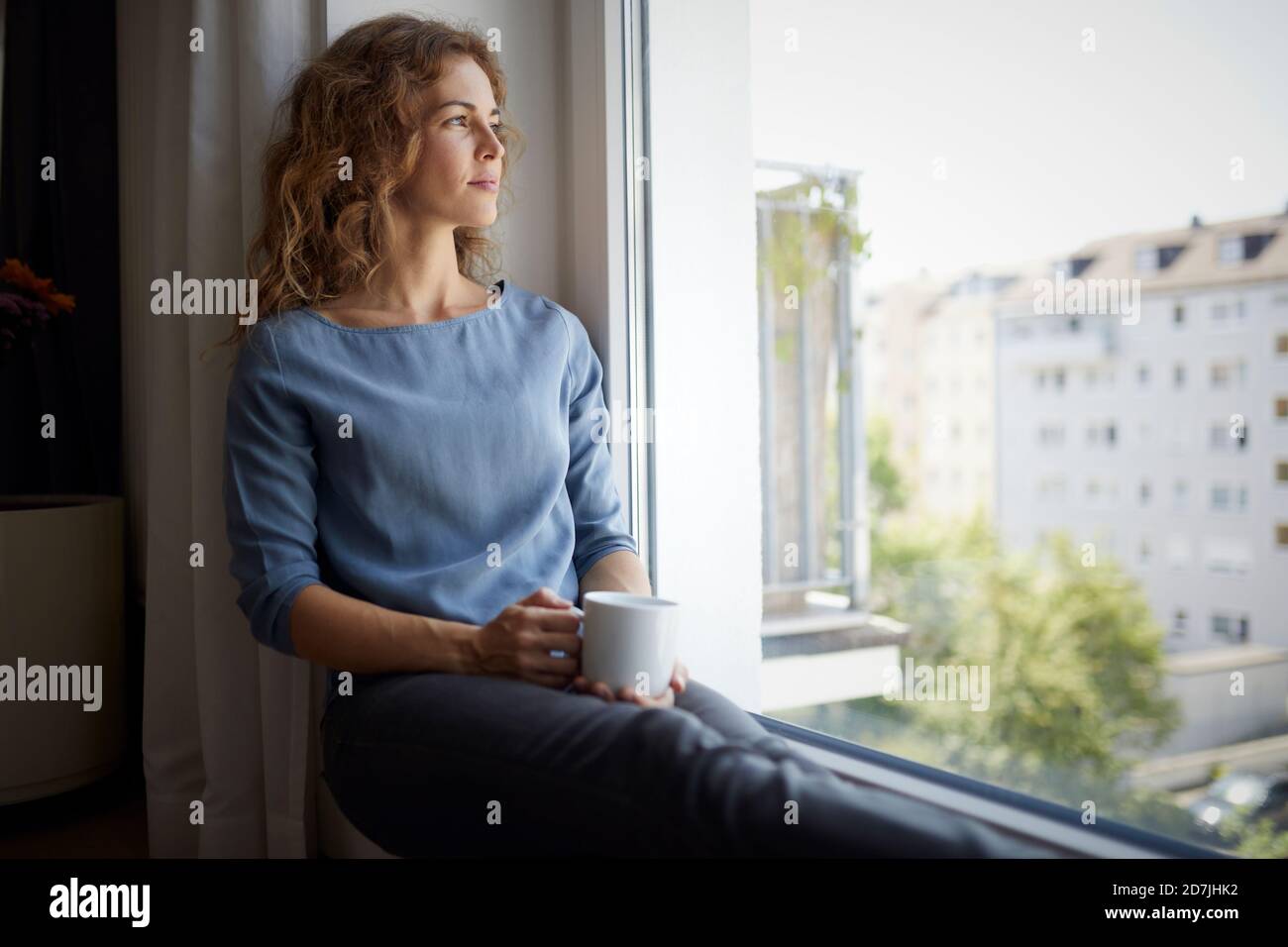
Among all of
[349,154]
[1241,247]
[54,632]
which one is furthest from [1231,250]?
[54,632]

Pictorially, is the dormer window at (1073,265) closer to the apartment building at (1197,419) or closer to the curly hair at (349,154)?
the apartment building at (1197,419)

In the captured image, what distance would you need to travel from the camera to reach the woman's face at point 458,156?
1.30 metres

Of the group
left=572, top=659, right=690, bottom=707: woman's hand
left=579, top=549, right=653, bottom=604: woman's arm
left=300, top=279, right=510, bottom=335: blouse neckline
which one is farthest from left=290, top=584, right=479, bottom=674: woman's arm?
left=300, top=279, right=510, bottom=335: blouse neckline

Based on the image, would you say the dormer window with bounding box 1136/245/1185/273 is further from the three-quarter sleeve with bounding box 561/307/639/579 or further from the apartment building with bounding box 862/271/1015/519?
the apartment building with bounding box 862/271/1015/519

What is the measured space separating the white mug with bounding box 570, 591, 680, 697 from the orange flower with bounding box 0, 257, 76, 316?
151 centimetres

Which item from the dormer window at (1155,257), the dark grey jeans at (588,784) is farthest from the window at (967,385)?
the dark grey jeans at (588,784)

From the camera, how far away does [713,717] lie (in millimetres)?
1049

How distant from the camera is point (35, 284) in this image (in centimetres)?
197

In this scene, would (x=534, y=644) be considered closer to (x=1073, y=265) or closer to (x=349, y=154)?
(x=349, y=154)

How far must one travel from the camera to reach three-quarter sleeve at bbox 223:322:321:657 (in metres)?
1.14

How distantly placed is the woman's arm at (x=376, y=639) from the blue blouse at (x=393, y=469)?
4 centimetres

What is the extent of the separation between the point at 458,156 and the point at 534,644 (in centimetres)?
65
